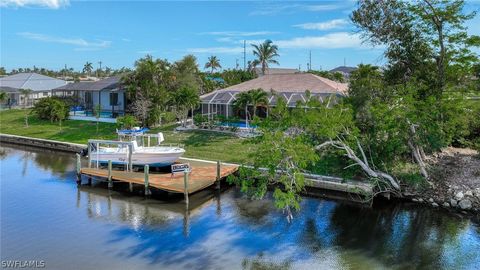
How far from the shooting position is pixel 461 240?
49.3ft

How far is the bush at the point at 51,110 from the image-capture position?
128 ft

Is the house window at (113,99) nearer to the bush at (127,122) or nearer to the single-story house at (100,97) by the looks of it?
the single-story house at (100,97)

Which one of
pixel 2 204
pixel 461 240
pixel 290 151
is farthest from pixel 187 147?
pixel 461 240

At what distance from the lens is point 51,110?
130ft

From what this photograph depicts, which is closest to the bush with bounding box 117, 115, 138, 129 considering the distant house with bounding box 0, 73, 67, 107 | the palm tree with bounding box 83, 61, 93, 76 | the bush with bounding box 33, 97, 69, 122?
the bush with bounding box 33, 97, 69, 122

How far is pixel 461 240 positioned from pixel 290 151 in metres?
7.30

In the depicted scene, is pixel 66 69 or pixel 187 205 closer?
pixel 187 205

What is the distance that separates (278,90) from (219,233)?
70.1 ft

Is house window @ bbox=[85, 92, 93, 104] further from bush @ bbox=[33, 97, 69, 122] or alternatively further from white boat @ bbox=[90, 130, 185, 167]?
white boat @ bbox=[90, 130, 185, 167]

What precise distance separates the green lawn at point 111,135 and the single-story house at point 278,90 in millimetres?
4101

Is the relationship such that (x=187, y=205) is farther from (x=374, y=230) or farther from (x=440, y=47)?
(x=440, y=47)

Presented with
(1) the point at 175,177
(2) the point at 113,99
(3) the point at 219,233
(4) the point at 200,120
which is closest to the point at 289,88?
(4) the point at 200,120

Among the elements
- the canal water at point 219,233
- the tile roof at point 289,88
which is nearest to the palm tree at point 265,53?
the tile roof at point 289,88

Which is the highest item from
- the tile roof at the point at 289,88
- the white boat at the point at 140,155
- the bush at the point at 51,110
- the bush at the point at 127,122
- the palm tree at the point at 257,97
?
the tile roof at the point at 289,88
